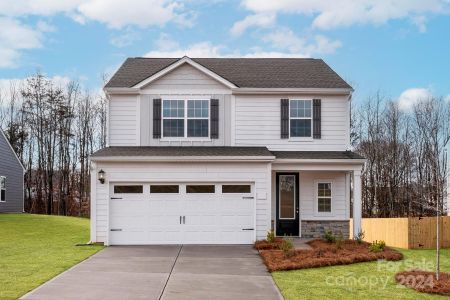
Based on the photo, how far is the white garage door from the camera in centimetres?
1888

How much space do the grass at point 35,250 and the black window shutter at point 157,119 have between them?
4617 millimetres

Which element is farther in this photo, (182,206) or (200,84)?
(200,84)

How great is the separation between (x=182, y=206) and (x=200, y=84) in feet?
15.3

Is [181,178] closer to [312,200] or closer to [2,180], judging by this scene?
A: [312,200]

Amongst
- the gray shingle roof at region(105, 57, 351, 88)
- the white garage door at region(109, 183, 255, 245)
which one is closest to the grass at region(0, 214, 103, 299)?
the white garage door at region(109, 183, 255, 245)

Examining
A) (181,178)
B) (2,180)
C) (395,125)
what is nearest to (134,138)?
(181,178)

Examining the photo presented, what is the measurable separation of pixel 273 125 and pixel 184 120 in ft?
10.8

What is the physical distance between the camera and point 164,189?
19.1m

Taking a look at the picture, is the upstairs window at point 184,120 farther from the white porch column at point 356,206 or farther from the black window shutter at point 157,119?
the white porch column at point 356,206

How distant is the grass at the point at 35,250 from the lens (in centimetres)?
1143

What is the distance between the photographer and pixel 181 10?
20.0 meters

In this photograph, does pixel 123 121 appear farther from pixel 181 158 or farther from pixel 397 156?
pixel 397 156

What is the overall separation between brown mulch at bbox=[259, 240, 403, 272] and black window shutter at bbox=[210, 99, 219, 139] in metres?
5.28

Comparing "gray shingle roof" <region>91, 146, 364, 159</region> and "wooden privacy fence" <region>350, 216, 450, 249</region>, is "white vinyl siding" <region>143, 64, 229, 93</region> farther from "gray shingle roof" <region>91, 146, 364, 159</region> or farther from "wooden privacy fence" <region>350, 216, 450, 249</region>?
"wooden privacy fence" <region>350, 216, 450, 249</region>
